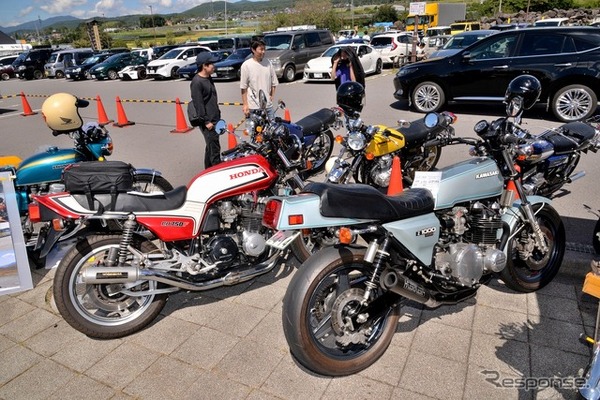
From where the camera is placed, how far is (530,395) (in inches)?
104

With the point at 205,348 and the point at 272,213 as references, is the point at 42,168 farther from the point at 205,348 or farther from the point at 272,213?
the point at 272,213

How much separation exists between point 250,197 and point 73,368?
1.76m

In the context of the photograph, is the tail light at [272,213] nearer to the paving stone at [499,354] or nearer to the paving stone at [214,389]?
the paving stone at [214,389]

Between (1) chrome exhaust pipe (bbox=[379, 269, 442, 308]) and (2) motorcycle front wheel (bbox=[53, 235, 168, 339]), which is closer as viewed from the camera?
(1) chrome exhaust pipe (bbox=[379, 269, 442, 308])

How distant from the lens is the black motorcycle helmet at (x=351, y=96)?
471cm

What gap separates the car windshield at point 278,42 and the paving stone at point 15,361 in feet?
56.0

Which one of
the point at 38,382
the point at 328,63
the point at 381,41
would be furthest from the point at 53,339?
the point at 381,41

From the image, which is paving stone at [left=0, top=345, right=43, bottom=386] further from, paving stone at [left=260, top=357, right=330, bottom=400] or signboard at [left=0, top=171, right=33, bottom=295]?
paving stone at [left=260, top=357, right=330, bottom=400]

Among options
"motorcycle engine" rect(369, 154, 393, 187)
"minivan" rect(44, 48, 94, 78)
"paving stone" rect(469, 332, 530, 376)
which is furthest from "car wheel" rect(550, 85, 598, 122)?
"minivan" rect(44, 48, 94, 78)

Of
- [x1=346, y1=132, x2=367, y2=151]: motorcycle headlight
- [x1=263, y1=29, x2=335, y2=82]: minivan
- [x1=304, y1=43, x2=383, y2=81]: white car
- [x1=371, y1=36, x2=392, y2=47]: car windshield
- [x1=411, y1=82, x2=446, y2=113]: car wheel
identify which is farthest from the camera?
[x1=371, y1=36, x2=392, y2=47]: car windshield

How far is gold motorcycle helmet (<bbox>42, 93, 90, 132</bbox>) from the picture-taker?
436 centimetres

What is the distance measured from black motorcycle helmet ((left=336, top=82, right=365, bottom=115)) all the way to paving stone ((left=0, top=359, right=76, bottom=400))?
349 cm

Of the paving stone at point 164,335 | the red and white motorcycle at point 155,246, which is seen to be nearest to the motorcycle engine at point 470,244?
the red and white motorcycle at point 155,246

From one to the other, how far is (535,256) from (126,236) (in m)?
3.19
